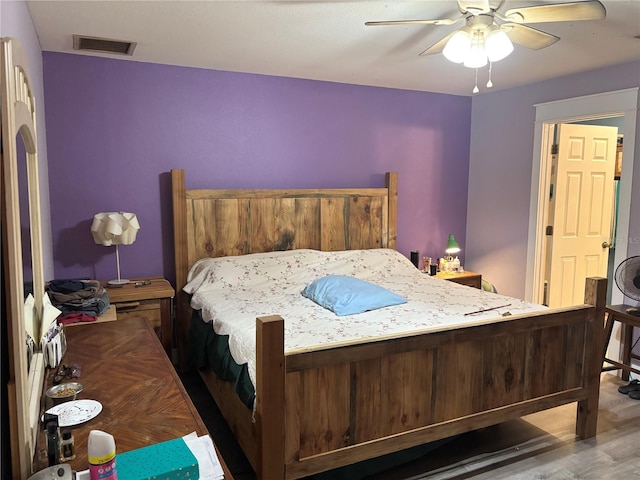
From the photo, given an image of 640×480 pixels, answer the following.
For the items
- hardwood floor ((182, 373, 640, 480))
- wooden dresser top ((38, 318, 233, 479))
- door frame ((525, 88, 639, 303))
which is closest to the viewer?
wooden dresser top ((38, 318, 233, 479))

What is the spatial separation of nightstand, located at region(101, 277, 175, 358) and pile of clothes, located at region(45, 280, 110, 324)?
332mm

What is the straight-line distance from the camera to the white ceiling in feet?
7.72

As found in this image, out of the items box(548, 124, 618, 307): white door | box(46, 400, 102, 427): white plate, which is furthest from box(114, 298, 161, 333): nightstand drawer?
box(548, 124, 618, 307): white door

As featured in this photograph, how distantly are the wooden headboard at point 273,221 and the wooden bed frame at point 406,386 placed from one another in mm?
1030

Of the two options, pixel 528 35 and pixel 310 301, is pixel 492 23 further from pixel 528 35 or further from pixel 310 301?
pixel 310 301

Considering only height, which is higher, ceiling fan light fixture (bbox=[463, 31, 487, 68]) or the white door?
ceiling fan light fixture (bbox=[463, 31, 487, 68])

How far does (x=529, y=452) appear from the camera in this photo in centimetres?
253

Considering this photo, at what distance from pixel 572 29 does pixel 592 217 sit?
7.01 ft

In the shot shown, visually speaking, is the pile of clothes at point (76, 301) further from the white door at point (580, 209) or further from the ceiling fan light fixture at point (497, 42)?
the white door at point (580, 209)

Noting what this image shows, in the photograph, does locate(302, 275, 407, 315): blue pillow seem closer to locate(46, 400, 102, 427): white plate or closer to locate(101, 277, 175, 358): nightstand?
locate(101, 277, 175, 358): nightstand

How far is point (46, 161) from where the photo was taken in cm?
318

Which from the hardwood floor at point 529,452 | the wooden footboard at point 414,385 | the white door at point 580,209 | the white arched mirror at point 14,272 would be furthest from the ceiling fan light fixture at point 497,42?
the white door at point 580,209

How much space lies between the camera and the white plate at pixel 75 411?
1.48 metres

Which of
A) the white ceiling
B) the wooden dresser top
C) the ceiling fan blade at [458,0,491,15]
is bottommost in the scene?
the wooden dresser top
